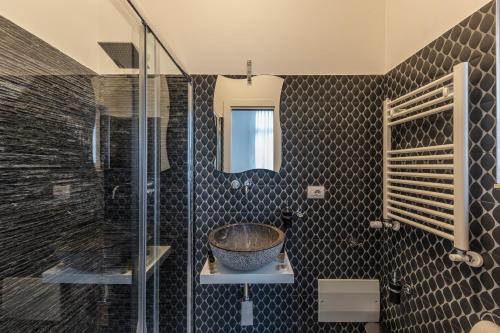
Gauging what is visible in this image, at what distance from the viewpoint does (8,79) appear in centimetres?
75

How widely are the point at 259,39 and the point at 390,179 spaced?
1.39 metres

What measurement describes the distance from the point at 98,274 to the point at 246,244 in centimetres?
89

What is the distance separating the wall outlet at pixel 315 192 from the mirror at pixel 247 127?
0.98ft

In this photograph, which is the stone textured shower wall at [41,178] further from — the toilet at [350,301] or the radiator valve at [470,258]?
the radiator valve at [470,258]

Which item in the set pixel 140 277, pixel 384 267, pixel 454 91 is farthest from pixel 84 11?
pixel 384 267

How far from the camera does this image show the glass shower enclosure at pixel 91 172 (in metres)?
0.79

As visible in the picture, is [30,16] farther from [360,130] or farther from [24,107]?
[360,130]

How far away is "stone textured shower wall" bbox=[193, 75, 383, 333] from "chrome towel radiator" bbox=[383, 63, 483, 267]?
20 cm

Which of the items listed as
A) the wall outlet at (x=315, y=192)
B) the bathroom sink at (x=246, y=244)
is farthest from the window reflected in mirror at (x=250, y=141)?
the bathroom sink at (x=246, y=244)

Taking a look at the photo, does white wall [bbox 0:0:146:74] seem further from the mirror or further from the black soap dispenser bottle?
the black soap dispenser bottle

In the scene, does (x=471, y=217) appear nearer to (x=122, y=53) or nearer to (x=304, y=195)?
(x=304, y=195)

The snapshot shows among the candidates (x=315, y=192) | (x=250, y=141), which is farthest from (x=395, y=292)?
(x=250, y=141)

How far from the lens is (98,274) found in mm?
1192

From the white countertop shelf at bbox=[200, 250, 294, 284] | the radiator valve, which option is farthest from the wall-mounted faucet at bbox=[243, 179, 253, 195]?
the radiator valve
